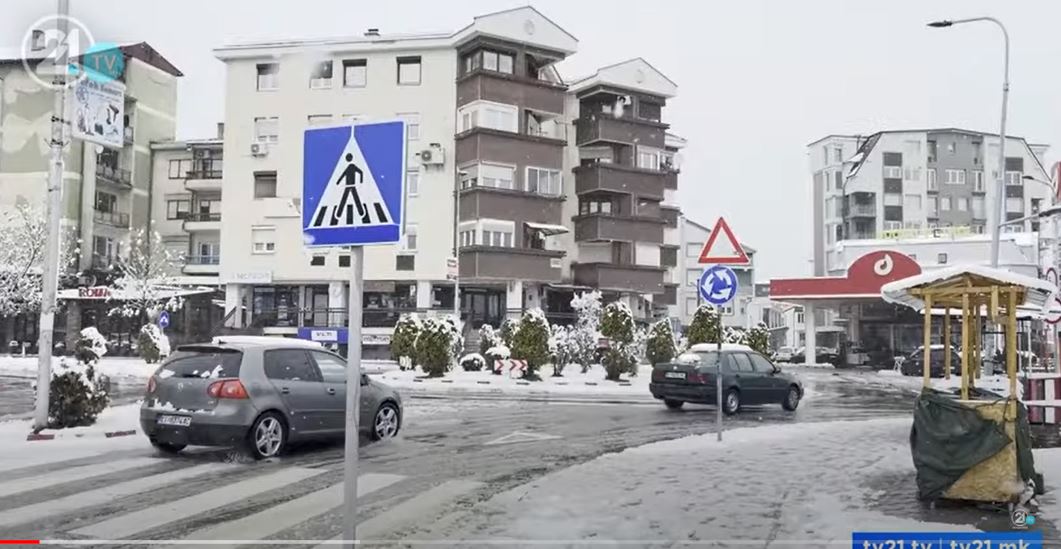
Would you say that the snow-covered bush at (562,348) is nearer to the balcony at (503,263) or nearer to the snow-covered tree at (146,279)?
the balcony at (503,263)

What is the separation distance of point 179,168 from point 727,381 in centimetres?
5108

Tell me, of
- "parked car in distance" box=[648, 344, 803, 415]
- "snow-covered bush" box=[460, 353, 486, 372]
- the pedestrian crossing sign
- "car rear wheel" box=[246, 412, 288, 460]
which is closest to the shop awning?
"snow-covered bush" box=[460, 353, 486, 372]

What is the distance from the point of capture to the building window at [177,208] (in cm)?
6070

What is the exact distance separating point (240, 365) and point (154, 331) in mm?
31824

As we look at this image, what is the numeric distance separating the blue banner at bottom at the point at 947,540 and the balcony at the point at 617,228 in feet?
136

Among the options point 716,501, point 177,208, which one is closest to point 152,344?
point 177,208

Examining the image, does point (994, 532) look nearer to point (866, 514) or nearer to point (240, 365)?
point (866, 514)

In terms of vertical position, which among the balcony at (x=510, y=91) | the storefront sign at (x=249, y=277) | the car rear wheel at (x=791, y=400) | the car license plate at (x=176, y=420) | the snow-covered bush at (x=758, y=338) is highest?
the balcony at (x=510, y=91)

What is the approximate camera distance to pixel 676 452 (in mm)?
12078

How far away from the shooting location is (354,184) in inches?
211

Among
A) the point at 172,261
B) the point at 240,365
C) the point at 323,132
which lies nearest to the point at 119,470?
the point at 240,365

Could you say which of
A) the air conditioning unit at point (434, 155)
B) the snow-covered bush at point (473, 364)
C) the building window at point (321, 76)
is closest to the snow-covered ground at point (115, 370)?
the snow-covered bush at point (473, 364)

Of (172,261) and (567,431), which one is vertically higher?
(172,261)

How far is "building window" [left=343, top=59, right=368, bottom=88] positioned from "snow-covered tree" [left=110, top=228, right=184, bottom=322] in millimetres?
15454
